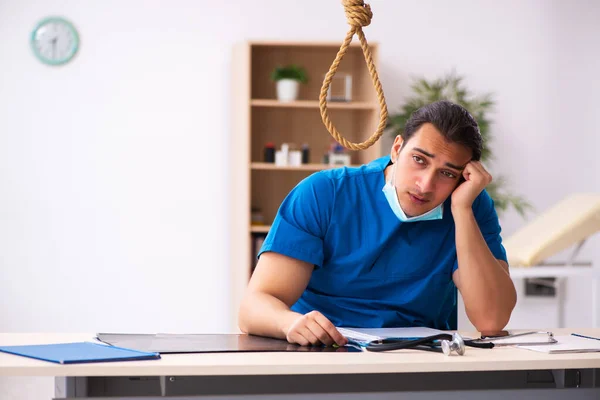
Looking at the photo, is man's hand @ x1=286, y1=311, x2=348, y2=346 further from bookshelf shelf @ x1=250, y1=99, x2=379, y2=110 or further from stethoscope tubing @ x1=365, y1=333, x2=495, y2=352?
bookshelf shelf @ x1=250, y1=99, x2=379, y2=110

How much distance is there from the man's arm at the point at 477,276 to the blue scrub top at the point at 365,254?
8cm

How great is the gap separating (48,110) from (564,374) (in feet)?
11.2

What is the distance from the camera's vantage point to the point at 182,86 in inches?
166

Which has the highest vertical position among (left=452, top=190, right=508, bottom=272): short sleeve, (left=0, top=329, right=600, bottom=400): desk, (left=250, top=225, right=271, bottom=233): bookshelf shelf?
(left=452, top=190, right=508, bottom=272): short sleeve

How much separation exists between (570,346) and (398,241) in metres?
0.49

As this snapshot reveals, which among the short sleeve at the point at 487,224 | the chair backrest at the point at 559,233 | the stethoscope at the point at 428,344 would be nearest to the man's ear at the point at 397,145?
the short sleeve at the point at 487,224

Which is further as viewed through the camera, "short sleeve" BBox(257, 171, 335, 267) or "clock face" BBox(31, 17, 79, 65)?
"clock face" BBox(31, 17, 79, 65)

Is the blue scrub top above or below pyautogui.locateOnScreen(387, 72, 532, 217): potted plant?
below

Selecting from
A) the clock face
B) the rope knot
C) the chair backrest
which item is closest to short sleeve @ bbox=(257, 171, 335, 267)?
the rope knot

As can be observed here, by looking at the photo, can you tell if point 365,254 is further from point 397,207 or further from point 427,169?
point 427,169

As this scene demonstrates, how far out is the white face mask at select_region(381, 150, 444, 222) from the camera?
1754mm

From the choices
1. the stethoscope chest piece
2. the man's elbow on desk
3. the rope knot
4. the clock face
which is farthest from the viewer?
the clock face

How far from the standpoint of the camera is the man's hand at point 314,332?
1364 millimetres

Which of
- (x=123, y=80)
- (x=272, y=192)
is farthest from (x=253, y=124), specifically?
(x=123, y=80)
